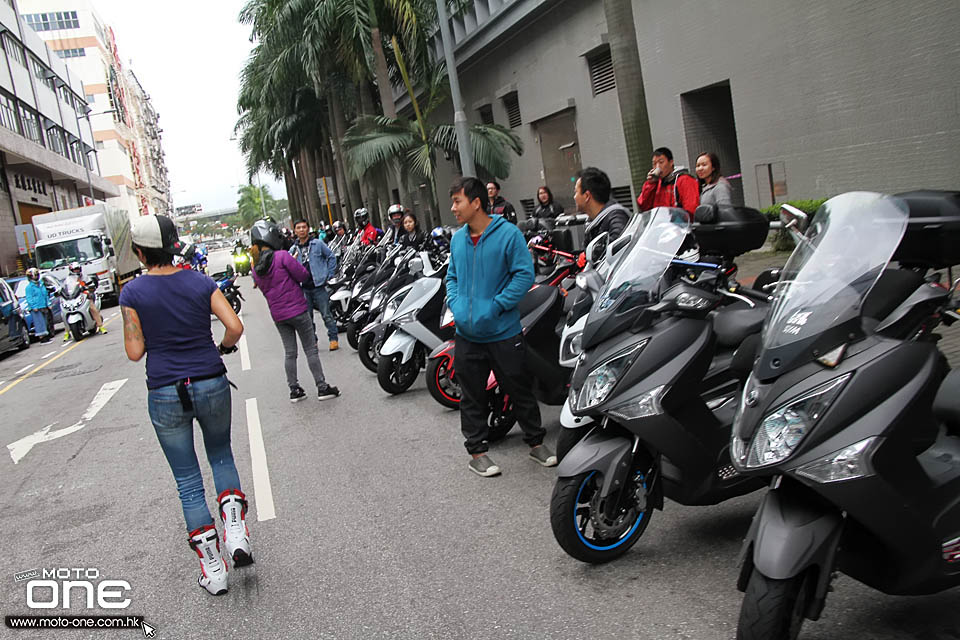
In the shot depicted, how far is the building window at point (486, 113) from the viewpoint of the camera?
86.7ft

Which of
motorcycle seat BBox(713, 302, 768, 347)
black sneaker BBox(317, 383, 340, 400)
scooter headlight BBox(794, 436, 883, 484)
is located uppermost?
motorcycle seat BBox(713, 302, 768, 347)

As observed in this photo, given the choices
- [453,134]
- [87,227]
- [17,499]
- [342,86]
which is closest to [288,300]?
[17,499]

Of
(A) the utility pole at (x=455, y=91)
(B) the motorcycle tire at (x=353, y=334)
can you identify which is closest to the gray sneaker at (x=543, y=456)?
(B) the motorcycle tire at (x=353, y=334)

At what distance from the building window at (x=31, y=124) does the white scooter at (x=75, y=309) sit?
33.8 m

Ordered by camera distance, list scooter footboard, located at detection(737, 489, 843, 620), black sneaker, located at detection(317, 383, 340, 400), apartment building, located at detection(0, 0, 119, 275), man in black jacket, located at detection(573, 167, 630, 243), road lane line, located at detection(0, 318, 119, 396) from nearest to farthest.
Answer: scooter footboard, located at detection(737, 489, 843, 620)
man in black jacket, located at detection(573, 167, 630, 243)
black sneaker, located at detection(317, 383, 340, 400)
road lane line, located at detection(0, 318, 119, 396)
apartment building, located at detection(0, 0, 119, 275)

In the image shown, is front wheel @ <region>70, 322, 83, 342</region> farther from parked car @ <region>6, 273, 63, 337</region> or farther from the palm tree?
the palm tree

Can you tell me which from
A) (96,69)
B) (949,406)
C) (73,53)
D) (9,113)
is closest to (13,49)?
(9,113)

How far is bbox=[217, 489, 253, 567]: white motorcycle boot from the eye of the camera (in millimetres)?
4531

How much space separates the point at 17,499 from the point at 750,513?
558 cm

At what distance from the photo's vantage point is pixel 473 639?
3.61m

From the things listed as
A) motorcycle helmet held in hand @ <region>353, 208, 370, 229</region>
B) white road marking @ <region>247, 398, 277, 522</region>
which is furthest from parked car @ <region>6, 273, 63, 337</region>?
white road marking @ <region>247, 398, 277, 522</region>

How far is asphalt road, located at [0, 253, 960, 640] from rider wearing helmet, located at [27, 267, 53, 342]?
615 inches

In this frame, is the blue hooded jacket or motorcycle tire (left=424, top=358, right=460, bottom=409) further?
motorcycle tire (left=424, top=358, right=460, bottom=409)

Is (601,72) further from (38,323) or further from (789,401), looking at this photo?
(789,401)
